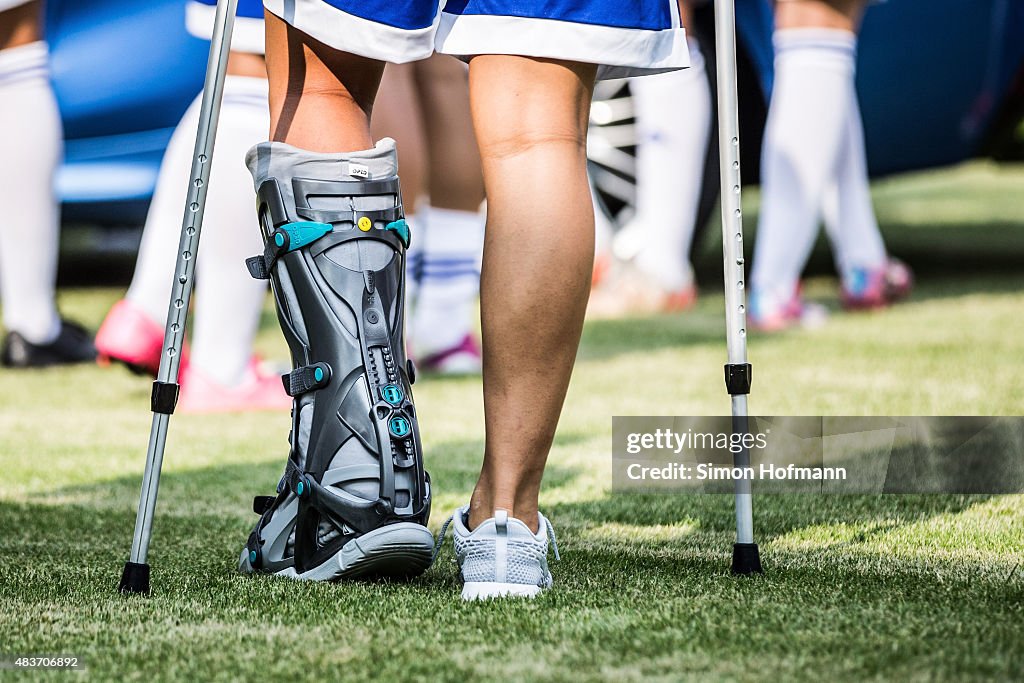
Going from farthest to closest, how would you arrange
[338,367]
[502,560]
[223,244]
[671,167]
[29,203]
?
[671,167], [29,203], [223,244], [338,367], [502,560]

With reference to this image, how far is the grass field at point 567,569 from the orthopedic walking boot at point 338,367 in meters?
0.06

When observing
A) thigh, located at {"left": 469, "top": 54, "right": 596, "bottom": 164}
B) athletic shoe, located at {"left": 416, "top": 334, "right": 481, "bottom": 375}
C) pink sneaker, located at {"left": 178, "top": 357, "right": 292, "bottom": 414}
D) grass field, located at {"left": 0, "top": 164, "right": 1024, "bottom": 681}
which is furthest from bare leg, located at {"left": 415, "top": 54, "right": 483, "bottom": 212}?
thigh, located at {"left": 469, "top": 54, "right": 596, "bottom": 164}

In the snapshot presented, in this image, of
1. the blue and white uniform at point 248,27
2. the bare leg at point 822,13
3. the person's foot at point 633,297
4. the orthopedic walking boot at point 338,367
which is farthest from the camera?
the person's foot at point 633,297

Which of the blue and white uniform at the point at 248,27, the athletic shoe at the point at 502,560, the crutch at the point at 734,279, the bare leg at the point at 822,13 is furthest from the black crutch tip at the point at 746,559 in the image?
the bare leg at the point at 822,13

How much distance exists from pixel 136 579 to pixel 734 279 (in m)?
0.66

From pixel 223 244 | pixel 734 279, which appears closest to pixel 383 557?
pixel 734 279

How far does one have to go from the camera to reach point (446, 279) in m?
3.01

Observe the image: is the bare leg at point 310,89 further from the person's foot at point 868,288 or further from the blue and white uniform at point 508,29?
the person's foot at point 868,288

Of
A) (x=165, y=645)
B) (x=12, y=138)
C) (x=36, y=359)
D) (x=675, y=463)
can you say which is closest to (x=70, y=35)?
(x=12, y=138)

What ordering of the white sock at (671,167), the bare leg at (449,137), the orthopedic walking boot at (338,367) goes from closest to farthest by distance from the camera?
the orthopedic walking boot at (338,367) → the bare leg at (449,137) → the white sock at (671,167)

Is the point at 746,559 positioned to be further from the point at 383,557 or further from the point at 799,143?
the point at 799,143

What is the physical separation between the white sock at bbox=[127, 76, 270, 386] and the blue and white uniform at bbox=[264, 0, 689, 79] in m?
1.17

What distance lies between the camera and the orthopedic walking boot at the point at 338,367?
4.44 ft

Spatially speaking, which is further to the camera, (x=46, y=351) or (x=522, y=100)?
(x=46, y=351)
